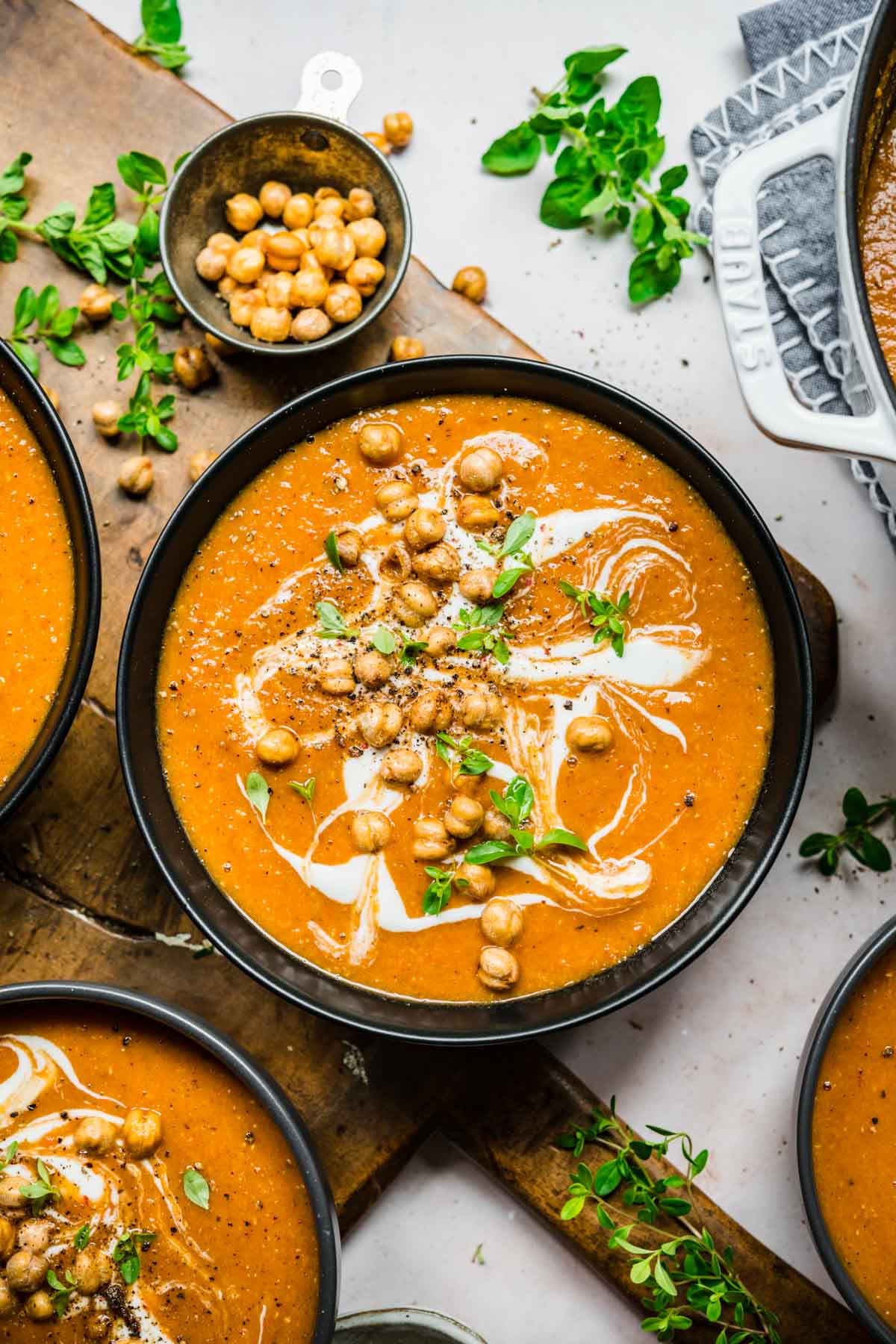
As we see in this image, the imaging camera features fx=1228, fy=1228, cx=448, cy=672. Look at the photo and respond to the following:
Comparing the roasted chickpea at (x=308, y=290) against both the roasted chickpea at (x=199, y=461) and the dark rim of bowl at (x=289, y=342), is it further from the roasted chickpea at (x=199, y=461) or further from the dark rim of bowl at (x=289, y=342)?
the roasted chickpea at (x=199, y=461)

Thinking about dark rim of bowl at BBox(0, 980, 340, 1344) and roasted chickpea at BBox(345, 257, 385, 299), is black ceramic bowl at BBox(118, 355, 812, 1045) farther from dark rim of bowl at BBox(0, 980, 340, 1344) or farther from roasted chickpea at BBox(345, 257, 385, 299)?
roasted chickpea at BBox(345, 257, 385, 299)

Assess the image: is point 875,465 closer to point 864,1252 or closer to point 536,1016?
point 536,1016

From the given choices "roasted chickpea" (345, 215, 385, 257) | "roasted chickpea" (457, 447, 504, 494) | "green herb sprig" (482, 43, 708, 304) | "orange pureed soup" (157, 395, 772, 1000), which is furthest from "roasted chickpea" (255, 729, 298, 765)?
"green herb sprig" (482, 43, 708, 304)

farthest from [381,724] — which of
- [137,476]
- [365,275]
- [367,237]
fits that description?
[367,237]

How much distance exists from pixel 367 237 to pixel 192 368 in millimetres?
568

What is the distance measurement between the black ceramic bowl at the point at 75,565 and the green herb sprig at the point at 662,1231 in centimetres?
161

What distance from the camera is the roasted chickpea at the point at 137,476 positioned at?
315 cm

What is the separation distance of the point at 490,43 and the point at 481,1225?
3335 millimetres

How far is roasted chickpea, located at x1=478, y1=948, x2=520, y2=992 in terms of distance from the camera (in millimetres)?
2795

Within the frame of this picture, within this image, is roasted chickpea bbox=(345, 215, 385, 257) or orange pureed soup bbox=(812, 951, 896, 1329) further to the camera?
roasted chickpea bbox=(345, 215, 385, 257)

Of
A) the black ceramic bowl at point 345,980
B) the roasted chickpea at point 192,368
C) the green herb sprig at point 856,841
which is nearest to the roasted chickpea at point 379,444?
the black ceramic bowl at point 345,980

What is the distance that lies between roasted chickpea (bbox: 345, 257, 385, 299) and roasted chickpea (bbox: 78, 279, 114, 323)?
35cm

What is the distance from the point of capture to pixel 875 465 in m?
3.33

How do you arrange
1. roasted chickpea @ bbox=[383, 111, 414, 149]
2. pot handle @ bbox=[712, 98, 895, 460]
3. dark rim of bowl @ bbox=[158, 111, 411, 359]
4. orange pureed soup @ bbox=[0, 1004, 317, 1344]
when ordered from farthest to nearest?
roasted chickpea @ bbox=[383, 111, 414, 149]
dark rim of bowl @ bbox=[158, 111, 411, 359]
orange pureed soup @ bbox=[0, 1004, 317, 1344]
pot handle @ bbox=[712, 98, 895, 460]
